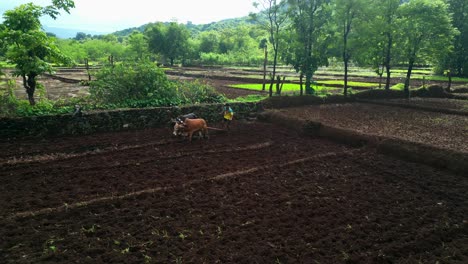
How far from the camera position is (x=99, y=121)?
46.6 feet

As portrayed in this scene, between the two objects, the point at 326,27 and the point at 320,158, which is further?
the point at 326,27

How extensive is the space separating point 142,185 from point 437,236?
711cm

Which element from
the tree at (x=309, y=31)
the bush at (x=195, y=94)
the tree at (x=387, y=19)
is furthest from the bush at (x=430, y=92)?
the bush at (x=195, y=94)

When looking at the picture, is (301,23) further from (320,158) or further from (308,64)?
(320,158)

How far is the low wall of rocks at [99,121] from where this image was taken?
12609mm

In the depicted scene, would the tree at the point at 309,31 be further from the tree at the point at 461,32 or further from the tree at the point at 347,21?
the tree at the point at 461,32

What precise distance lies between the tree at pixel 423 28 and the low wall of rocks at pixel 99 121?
14377 millimetres

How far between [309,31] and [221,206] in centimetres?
1743

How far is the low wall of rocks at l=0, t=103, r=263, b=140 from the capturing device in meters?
12.6

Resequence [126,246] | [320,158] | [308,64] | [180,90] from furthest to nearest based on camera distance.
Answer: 1. [308,64]
2. [180,90]
3. [320,158]
4. [126,246]

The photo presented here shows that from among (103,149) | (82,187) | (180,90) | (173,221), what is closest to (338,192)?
(173,221)

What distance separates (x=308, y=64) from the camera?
21984 mm

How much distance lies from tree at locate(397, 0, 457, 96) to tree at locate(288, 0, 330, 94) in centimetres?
550

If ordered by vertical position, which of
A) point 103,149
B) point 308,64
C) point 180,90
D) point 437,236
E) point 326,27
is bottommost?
point 437,236
